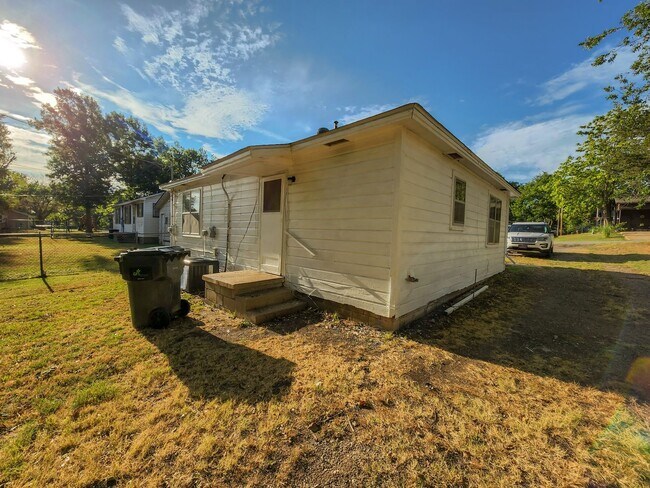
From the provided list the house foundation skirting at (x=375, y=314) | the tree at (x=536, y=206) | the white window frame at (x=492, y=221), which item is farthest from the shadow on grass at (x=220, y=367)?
the tree at (x=536, y=206)

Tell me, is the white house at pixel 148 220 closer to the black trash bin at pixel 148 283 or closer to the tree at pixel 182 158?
the tree at pixel 182 158

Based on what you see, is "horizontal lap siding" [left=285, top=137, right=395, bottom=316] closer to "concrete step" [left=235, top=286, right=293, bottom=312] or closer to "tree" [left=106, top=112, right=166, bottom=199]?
"concrete step" [left=235, top=286, right=293, bottom=312]

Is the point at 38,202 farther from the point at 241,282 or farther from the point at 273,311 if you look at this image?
the point at 273,311

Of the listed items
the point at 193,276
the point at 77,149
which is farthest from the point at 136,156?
the point at 193,276

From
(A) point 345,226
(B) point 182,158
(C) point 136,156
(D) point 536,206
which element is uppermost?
(B) point 182,158

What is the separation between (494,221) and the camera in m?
7.84

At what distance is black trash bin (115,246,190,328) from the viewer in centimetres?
372

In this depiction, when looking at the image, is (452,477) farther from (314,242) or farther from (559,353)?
(314,242)

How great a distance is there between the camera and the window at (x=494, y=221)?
24.6 feet

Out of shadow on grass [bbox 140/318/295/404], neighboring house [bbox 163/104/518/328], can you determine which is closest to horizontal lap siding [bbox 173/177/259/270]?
neighboring house [bbox 163/104/518/328]

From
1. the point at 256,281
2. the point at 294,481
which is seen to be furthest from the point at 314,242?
the point at 294,481

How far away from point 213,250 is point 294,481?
6891 millimetres

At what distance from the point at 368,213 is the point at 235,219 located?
4.06m

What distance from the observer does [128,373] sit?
8.79 ft
